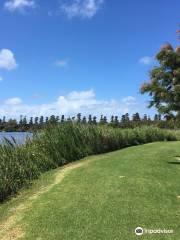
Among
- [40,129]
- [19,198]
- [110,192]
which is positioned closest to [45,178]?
[19,198]

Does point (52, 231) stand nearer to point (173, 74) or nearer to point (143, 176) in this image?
point (143, 176)

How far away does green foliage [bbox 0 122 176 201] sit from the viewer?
1188 centimetres

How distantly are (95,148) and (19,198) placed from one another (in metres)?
10.5

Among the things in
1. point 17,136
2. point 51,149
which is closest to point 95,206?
point 17,136

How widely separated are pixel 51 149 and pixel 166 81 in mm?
5409

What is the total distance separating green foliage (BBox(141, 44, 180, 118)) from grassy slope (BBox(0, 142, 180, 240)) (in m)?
3.13

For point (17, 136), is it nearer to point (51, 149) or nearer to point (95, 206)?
point (51, 149)

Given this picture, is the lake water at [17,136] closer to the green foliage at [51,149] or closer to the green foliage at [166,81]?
the green foliage at [51,149]

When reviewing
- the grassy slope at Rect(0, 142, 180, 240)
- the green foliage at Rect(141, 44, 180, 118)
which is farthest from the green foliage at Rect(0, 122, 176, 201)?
the green foliage at Rect(141, 44, 180, 118)

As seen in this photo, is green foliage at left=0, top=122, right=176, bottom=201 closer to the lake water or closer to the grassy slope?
the lake water

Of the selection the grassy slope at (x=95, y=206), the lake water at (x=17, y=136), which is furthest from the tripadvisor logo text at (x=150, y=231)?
the lake water at (x=17, y=136)

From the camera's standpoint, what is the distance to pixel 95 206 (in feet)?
27.9

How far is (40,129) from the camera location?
1764 centimetres

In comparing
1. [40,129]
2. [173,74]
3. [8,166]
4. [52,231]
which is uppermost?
[173,74]
